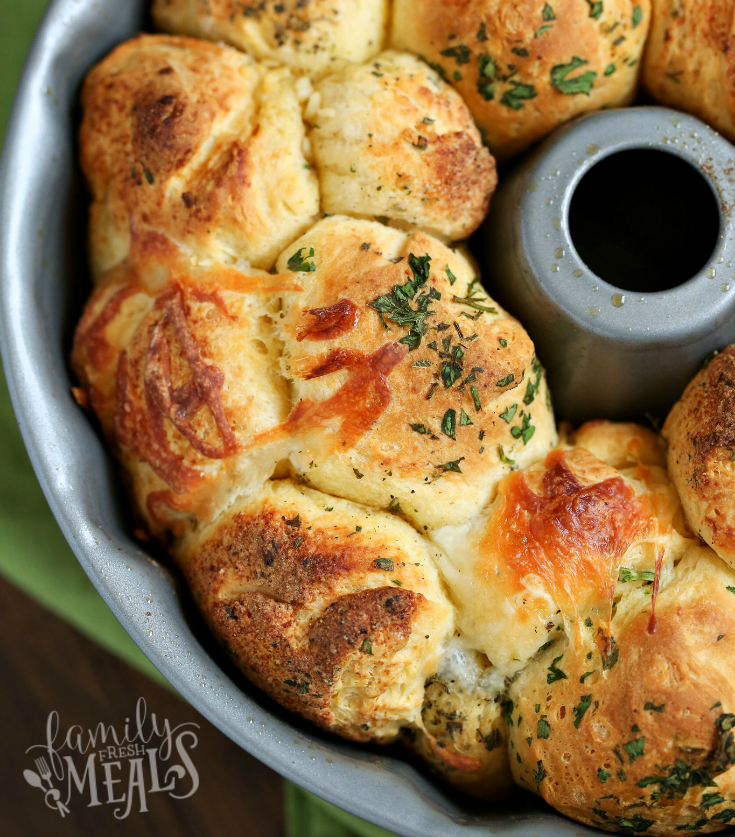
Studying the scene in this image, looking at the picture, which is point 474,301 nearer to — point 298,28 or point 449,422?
point 449,422

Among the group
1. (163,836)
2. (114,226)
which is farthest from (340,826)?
(114,226)

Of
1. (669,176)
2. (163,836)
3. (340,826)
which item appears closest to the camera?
(669,176)

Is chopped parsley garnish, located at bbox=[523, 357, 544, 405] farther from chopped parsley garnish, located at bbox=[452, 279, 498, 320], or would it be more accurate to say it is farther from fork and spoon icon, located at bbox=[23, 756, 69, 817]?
fork and spoon icon, located at bbox=[23, 756, 69, 817]

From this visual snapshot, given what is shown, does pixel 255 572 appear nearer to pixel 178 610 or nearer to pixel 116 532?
pixel 178 610

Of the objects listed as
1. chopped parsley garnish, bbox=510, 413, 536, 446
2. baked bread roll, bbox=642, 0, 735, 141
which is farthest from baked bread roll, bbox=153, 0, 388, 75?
chopped parsley garnish, bbox=510, 413, 536, 446

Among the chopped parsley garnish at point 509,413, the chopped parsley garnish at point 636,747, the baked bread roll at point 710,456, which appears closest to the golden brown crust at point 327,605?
the chopped parsley garnish at point 509,413

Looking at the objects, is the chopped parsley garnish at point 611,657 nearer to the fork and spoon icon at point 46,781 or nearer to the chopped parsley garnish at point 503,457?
the chopped parsley garnish at point 503,457

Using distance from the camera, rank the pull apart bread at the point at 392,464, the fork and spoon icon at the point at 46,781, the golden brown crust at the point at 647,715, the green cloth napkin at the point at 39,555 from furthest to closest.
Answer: the fork and spoon icon at the point at 46,781, the green cloth napkin at the point at 39,555, the pull apart bread at the point at 392,464, the golden brown crust at the point at 647,715
